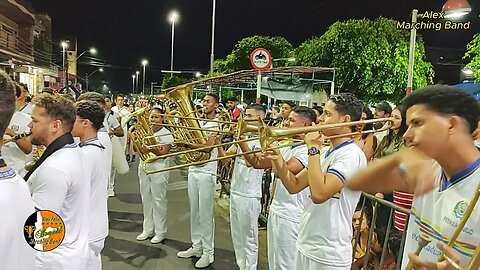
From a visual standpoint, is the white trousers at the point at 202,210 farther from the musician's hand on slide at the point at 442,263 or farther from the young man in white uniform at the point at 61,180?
the musician's hand on slide at the point at 442,263

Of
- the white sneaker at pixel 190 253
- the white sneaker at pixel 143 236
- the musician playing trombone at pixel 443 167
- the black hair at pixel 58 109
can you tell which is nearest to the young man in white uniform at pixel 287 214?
the black hair at pixel 58 109

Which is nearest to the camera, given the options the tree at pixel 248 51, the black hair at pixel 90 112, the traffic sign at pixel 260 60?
the black hair at pixel 90 112

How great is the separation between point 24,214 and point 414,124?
1.56m

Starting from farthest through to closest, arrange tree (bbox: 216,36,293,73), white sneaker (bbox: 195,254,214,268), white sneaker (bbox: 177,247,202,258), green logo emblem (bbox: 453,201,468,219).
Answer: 1. tree (bbox: 216,36,293,73)
2. white sneaker (bbox: 177,247,202,258)
3. white sneaker (bbox: 195,254,214,268)
4. green logo emblem (bbox: 453,201,468,219)

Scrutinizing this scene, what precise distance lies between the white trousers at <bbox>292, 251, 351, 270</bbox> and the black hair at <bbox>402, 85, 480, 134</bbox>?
5.17ft

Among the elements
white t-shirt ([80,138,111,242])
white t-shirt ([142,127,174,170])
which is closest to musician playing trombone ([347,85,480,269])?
white t-shirt ([80,138,111,242])

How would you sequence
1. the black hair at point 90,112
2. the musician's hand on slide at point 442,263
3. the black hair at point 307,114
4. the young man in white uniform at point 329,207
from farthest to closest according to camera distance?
the black hair at point 307,114, the black hair at point 90,112, the young man in white uniform at point 329,207, the musician's hand on slide at point 442,263

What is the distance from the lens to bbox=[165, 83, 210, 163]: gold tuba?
5.09 metres

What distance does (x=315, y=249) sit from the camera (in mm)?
3100

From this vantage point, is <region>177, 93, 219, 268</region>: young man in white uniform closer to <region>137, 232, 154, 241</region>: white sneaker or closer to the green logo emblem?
<region>137, 232, 154, 241</region>: white sneaker

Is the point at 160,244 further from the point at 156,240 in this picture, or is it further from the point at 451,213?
the point at 451,213

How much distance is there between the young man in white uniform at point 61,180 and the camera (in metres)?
2.71

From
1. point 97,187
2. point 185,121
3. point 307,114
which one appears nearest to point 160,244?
point 185,121

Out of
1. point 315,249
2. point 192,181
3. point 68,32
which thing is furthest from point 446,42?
point 68,32
